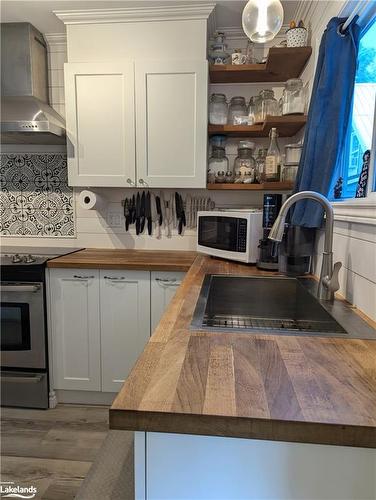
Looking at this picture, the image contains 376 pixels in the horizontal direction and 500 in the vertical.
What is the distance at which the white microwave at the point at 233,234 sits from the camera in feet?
6.06

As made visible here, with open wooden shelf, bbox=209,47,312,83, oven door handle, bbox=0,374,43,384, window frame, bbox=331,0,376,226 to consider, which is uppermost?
open wooden shelf, bbox=209,47,312,83

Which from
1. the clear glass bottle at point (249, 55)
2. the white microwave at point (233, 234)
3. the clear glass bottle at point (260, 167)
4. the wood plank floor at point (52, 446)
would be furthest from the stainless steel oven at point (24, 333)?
the clear glass bottle at point (249, 55)

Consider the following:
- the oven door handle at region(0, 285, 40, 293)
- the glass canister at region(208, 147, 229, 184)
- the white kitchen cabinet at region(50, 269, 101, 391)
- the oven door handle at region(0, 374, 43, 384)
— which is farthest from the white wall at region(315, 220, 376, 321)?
the oven door handle at region(0, 374, 43, 384)

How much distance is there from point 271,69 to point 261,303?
1.52 meters

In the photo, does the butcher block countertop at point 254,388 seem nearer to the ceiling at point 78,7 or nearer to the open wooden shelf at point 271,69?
the open wooden shelf at point 271,69

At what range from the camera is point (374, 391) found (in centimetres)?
63

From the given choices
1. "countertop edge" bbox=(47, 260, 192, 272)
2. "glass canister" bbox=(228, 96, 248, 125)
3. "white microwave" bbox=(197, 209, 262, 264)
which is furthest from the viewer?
"glass canister" bbox=(228, 96, 248, 125)

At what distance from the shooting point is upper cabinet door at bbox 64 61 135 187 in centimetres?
217

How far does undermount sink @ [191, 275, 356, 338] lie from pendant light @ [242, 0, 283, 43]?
98cm

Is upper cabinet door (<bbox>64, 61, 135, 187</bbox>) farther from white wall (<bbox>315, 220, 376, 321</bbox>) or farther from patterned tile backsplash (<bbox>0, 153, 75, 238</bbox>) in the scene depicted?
white wall (<bbox>315, 220, 376, 321</bbox>)

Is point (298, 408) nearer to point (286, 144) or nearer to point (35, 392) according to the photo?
point (35, 392)

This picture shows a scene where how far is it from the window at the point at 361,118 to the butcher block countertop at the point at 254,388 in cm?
74

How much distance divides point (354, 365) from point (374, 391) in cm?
11

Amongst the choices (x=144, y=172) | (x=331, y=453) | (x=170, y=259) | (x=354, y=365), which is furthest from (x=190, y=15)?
(x=331, y=453)
